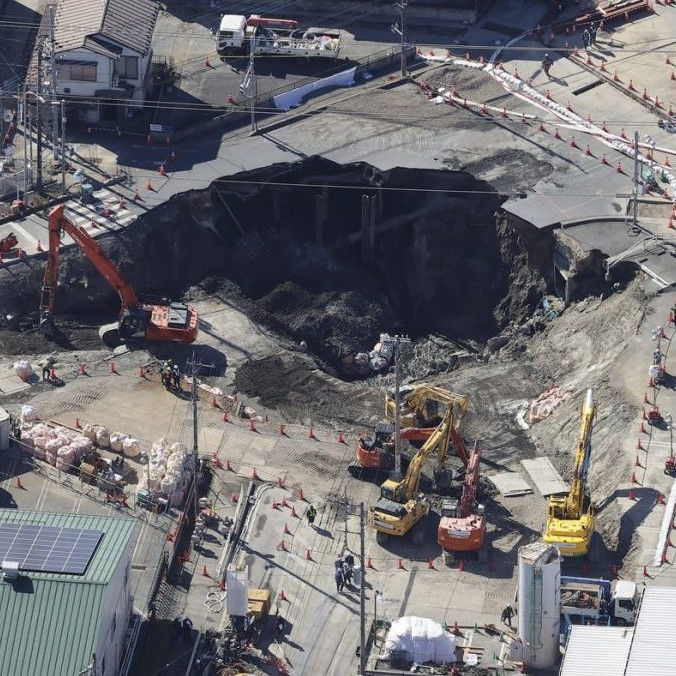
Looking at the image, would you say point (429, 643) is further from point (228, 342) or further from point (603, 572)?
point (228, 342)

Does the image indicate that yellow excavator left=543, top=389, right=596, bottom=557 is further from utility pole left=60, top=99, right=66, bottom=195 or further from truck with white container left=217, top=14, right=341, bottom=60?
truck with white container left=217, top=14, right=341, bottom=60

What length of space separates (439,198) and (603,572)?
36853 millimetres

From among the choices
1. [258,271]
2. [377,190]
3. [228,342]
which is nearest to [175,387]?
[228,342]

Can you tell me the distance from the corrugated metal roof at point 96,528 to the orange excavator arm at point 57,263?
73.0ft

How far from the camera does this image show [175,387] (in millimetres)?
115875

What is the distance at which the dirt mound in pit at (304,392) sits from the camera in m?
115

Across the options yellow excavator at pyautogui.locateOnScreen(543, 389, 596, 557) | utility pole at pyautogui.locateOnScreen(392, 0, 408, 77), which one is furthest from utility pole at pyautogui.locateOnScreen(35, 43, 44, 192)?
yellow excavator at pyautogui.locateOnScreen(543, 389, 596, 557)

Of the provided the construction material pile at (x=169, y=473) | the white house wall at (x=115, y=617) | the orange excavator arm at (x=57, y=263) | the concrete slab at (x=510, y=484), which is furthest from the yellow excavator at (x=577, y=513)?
the orange excavator arm at (x=57, y=263)

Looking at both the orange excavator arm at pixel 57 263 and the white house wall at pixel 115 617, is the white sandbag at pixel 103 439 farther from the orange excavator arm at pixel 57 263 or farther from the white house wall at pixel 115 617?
the white house wall at pixel 115 617

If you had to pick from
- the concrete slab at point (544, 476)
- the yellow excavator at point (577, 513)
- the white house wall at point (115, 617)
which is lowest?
the white house wall at point (115, 617)

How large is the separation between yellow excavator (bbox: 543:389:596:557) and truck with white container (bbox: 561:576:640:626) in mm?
2988

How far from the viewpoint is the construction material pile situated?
347 feet

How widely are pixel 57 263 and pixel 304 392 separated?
17.1m

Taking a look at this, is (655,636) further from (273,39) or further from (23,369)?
(273,39)
